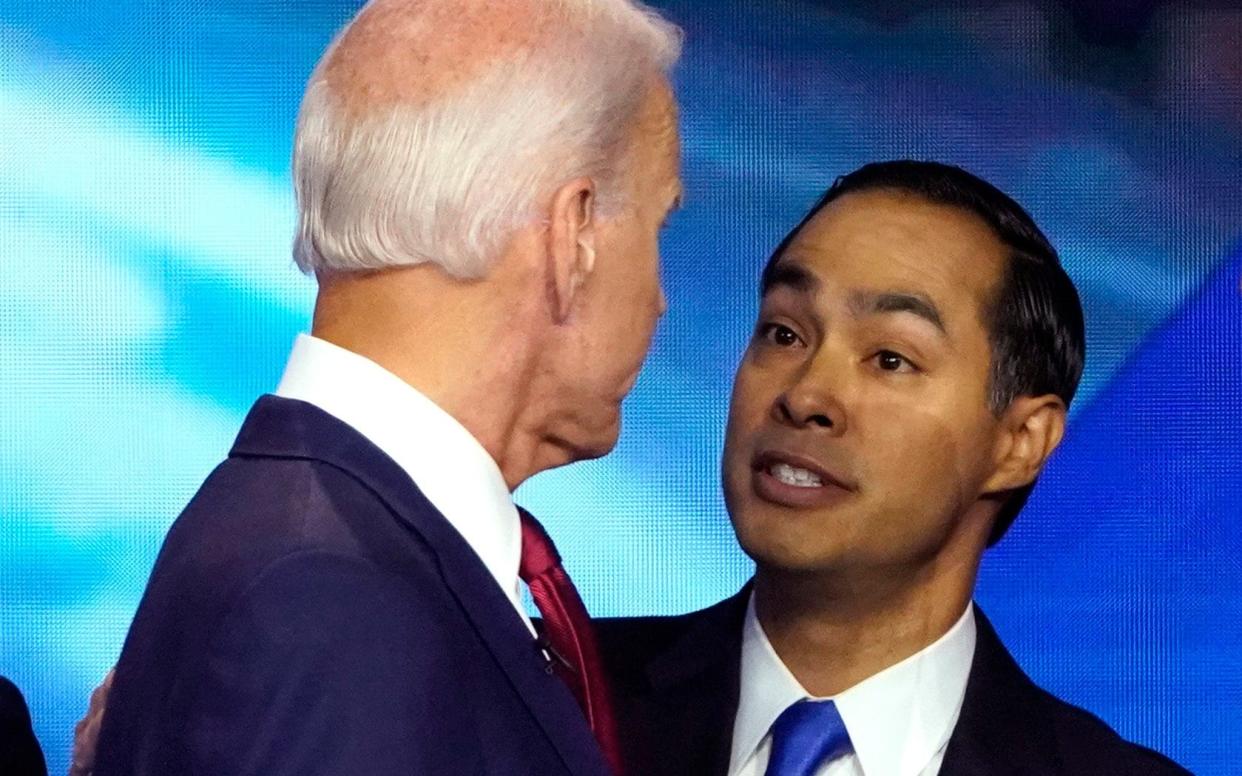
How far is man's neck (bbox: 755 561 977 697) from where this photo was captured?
80.5 inches

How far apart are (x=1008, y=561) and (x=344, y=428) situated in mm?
1548

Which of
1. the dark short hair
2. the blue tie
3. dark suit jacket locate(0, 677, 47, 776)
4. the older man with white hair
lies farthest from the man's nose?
dark suit jacket locate(0, 677, 47, 776)

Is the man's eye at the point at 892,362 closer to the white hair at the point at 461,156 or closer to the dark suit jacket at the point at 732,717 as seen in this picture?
the dark suit jacket at the point at 732,717

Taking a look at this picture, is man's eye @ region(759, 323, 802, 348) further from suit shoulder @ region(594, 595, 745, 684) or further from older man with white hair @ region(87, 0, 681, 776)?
older man with white hair @ region(87, 0, 681, 776)

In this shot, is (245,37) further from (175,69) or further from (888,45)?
(888,45)

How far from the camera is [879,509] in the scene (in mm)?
2010

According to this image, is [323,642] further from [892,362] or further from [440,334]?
[892,362]

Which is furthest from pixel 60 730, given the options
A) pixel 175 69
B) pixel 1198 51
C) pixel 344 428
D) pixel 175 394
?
pixel 1198 51

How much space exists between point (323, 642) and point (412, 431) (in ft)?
0.72

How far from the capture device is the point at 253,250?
104 inches

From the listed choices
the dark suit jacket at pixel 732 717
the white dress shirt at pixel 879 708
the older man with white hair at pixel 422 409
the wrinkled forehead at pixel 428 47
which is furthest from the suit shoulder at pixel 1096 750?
the wrinkled forehead at pixel 428 47

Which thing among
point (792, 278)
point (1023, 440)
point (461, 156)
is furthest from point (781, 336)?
point (461, 156)

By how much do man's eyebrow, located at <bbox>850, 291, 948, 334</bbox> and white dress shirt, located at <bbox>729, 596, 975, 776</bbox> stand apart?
1.20 ft

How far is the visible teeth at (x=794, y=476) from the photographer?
201 cm
